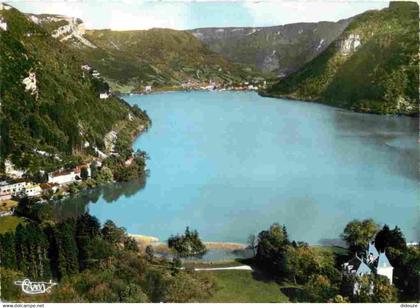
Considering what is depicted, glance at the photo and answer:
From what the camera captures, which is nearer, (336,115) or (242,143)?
(242,143)

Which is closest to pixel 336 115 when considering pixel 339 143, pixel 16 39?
pixel 339 143

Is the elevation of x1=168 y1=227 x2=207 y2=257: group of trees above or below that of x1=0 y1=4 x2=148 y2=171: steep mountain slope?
below

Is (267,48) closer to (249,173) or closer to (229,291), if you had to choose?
(249,173)

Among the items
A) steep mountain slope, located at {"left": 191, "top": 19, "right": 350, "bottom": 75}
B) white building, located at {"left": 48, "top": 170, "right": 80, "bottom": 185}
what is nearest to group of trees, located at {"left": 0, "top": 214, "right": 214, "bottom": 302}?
white building, located at {"left": 48, "top": 170, "right": 80, "bottom": 185}

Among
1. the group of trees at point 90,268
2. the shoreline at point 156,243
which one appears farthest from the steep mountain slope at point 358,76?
the group of trees at point 90,268

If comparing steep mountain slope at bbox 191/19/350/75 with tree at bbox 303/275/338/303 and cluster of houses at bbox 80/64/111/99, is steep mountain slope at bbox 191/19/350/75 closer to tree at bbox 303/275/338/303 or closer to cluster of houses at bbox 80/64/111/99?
cluster of houses at bbox 80/64/111/99

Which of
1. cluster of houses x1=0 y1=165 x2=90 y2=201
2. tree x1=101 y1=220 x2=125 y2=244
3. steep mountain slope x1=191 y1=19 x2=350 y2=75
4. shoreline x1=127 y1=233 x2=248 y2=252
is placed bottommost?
shoreline x1=127 y1=233 x2=248 y2=252
